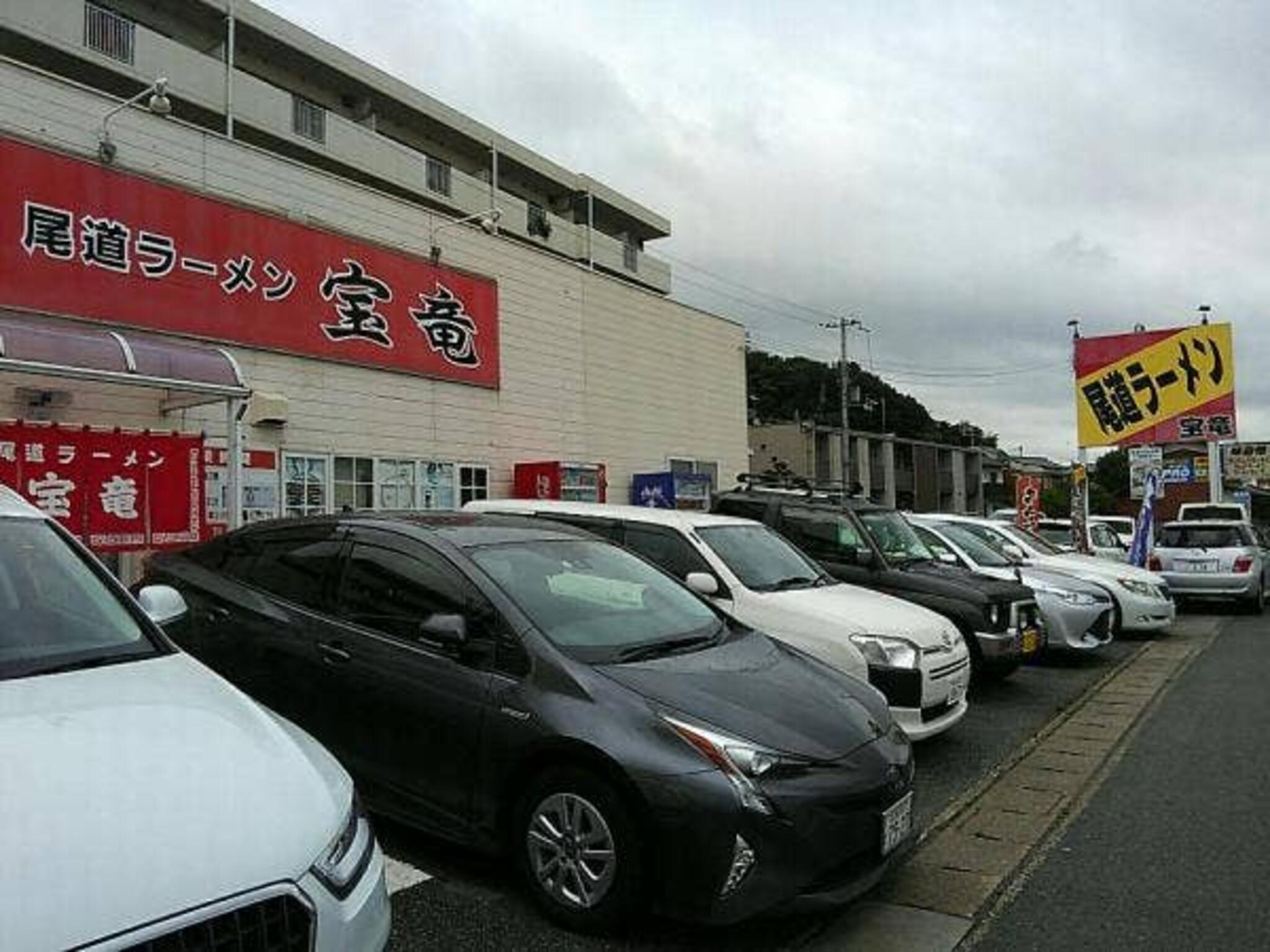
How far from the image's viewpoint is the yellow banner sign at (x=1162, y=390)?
848 inches

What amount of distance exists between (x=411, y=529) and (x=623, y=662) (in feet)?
4.36

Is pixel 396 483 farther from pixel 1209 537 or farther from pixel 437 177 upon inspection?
pixel 437 177

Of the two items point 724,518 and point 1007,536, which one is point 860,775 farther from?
point 1007,536

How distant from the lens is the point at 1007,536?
12.6 m

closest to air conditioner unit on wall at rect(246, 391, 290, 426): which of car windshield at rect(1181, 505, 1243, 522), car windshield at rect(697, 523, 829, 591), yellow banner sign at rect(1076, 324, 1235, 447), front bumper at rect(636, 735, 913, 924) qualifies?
car windshield at rect(697, 523, 829, 591)

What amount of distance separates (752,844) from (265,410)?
972 centimetres

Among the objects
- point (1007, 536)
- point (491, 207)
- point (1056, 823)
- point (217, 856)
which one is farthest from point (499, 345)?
point (491, 207)

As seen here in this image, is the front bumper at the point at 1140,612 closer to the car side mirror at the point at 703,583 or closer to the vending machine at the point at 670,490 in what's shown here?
the vending machine at the point at 670,490

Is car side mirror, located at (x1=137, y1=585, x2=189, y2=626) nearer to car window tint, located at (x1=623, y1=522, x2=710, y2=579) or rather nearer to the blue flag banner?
car window tint, located at (x1=623, y1=522, x2=710, y2=579)

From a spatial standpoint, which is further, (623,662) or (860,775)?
(623,662)

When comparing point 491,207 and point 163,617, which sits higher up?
point 491,207

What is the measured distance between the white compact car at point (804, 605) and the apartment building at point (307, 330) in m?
4.42

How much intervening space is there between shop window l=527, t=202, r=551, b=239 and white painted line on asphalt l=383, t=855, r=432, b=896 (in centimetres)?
3866

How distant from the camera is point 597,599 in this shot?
4.72 meters
